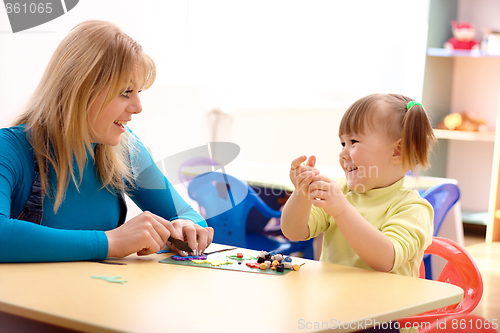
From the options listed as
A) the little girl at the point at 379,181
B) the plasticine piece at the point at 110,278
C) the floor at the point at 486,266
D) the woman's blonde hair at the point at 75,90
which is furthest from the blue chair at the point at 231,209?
Result: the plasticine piece at the point at 110,278

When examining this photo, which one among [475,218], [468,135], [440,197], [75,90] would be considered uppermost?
[75,90]

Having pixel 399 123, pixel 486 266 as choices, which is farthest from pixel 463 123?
pixel 399 123

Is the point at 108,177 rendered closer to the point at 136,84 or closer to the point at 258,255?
the point at 136,84

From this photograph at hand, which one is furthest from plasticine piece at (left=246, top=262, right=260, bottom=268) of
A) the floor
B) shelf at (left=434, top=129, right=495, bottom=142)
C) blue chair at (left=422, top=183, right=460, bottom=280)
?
shelf at (left=434, top=129, right=495, bottom=142)

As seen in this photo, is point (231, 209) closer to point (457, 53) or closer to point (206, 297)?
point (206, 297)

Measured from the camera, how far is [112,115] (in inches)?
47.9

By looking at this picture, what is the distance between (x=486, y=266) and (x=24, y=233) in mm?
3134

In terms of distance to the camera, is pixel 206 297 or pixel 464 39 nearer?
pixel 206 297

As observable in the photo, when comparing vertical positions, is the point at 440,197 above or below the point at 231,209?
above

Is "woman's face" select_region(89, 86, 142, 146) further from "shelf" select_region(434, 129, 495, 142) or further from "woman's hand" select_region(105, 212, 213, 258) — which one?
"shelf" select_region(434, 129, 495, 142)

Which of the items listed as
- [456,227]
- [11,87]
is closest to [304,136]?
[456,227]

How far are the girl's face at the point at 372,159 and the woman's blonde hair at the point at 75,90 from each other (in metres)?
0.53

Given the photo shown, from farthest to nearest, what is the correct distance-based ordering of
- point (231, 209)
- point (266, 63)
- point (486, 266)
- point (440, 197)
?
point (266, 63) < point (486, 266) < point (231, 209) < point (440, 197)

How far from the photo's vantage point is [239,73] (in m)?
3.88
